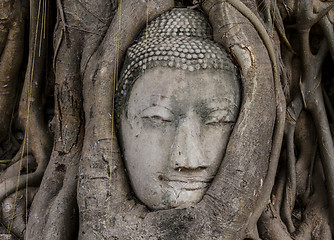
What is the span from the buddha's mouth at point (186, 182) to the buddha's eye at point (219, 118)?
0.24 meters

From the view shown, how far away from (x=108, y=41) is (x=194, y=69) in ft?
1.50

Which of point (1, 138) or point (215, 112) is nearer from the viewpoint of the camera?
point (215, 112)

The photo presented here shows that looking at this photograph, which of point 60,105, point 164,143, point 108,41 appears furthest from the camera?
point 60,105

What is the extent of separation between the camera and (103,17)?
2273 mm

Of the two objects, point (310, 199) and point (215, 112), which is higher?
point (215, 112)

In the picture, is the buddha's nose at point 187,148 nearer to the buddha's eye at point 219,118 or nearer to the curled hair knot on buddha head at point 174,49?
the buddha's eye at point 219,118

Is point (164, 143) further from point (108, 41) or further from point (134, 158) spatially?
point (108, 41)

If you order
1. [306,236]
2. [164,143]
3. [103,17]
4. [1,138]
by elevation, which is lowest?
[306,236]

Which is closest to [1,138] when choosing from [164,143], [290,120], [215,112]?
[164,143]

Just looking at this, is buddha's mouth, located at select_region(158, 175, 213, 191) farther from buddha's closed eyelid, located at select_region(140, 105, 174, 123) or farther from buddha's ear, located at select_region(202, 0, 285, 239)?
buddha's closed eyelid, located at select_region(140, 105, 174, 123)

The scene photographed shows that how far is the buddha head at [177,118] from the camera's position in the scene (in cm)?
183

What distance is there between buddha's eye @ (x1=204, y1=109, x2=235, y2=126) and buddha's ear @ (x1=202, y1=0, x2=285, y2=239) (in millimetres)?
45

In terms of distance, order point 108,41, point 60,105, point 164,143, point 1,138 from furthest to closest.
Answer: point 1,138 → point 60,105 → point 108,41 → point 164,143

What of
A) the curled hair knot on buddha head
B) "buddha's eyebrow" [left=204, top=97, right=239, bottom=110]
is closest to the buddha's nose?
"buddha's eyebrow" [left=204, top=97, right=239, bottom=110]
